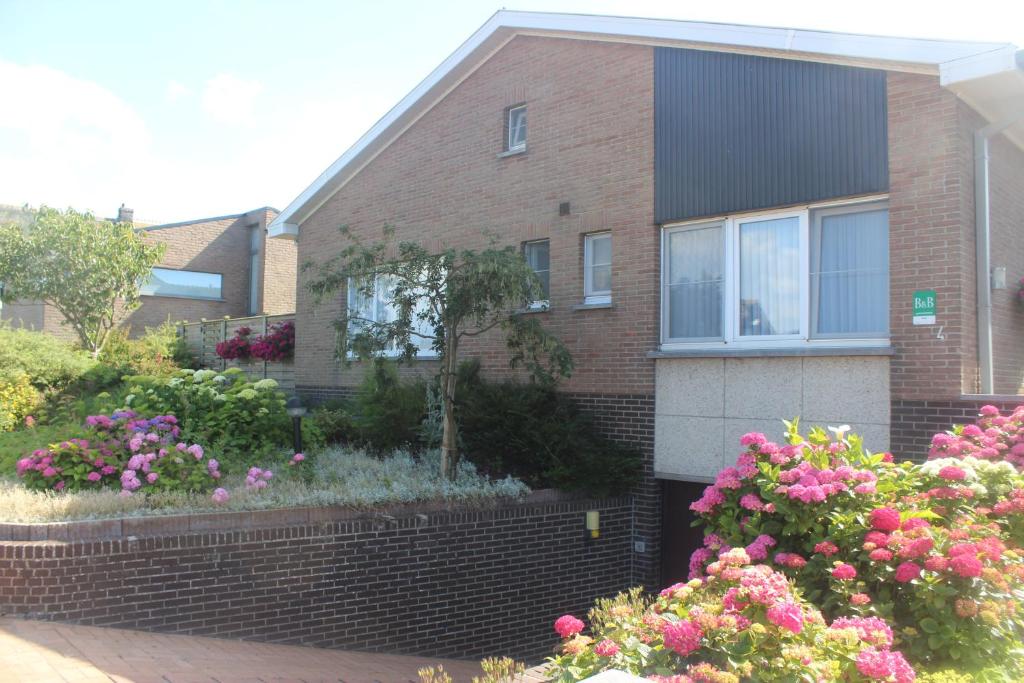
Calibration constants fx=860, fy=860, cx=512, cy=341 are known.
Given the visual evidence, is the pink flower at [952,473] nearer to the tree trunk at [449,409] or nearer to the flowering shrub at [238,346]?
the tree trunk at [449,409]

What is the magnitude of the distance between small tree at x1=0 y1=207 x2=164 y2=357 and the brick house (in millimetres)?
11911

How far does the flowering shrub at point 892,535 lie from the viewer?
4.24 meters

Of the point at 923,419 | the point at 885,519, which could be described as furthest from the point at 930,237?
the point at 885,519

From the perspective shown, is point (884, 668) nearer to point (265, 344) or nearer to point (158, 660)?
point (158, 660)

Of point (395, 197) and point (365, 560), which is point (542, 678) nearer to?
point (365, 560)

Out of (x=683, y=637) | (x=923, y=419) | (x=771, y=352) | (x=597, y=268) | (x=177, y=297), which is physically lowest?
(x=683, y=637)

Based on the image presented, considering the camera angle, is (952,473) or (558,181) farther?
(558,181)

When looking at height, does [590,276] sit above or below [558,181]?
below

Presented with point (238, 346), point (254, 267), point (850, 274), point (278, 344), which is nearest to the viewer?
point (850, 274)

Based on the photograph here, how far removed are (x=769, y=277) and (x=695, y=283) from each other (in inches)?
39.6

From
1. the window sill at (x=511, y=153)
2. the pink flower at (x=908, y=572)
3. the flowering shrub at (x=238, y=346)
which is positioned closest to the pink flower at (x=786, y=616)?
the pink flower at (x=908, y=572)

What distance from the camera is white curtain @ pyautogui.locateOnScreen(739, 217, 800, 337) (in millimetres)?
9625

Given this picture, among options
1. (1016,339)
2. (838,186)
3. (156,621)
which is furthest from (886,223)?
(156,621)

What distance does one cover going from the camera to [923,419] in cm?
841
